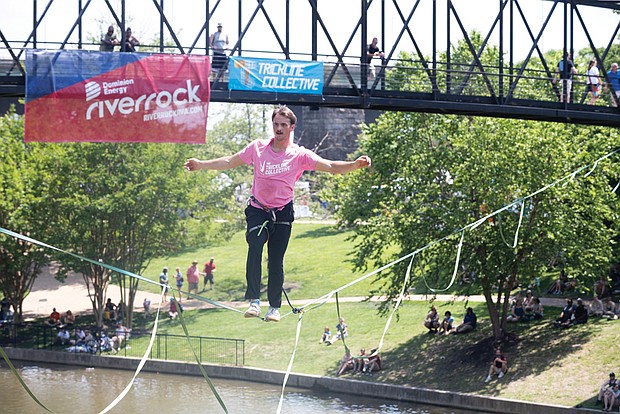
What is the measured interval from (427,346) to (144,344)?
1079 cm

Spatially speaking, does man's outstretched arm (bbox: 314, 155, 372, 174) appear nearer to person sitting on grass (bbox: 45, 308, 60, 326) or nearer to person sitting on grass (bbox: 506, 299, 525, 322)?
person sitting on grass (bbox: 506, 299, 525, 322)

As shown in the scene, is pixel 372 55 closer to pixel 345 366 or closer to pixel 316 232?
pixel 345 366

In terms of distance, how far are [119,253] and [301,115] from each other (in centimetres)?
2431

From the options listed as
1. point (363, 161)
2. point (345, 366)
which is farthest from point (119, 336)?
point (363, 161)

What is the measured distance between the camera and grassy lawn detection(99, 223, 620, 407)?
30141 mm

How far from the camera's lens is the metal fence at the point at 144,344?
124ft

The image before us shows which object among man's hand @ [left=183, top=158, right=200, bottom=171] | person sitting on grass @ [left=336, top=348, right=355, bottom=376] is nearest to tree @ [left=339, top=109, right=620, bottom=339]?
person sitting on grass @ [left=336, top=348, right=355, bottom=376]

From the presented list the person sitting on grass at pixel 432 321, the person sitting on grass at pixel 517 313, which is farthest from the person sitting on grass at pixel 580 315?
the person sitting on grass at pixel 432 321

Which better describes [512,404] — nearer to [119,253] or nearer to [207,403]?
[207,403]

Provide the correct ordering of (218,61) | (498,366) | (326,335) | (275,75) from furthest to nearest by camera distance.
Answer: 1. (326,335)
2. (498,366)
3. (218,61)
4. (275,75)

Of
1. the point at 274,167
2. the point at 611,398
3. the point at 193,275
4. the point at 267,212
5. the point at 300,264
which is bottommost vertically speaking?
the point at 611,398

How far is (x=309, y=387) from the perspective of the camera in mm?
33875

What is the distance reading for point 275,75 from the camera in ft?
71.2

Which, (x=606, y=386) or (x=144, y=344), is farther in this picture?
(x=144, y=344)
